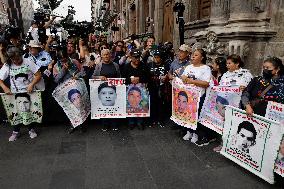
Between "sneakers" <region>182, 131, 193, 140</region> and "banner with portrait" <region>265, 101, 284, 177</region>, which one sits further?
"sneakers" <region>182, 131, 193, 140</region>

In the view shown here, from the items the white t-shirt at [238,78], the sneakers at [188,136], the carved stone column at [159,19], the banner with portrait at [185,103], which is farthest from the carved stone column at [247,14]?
the carved stone column at [159,19]

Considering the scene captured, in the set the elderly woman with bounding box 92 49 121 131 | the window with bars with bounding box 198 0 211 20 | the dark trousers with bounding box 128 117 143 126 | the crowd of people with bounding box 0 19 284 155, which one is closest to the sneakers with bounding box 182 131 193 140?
the crowd of people with bounding box 0 19 284 155

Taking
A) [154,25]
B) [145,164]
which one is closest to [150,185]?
[145,164]

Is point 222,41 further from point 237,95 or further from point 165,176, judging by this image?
point 165,176

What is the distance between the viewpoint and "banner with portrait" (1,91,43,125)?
5.01m

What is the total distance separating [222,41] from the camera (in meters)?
6.59

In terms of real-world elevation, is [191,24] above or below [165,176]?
above

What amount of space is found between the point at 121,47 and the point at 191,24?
A: 279 cm

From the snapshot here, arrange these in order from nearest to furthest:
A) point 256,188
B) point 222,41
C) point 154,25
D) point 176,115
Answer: point 256,188, point 176,115, point 222,41, point 154,25

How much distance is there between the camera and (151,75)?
5672mm

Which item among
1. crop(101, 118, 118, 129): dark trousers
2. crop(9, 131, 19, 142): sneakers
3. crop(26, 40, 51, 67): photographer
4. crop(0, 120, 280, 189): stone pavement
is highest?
crop(26, 40, 51, 67): photographer

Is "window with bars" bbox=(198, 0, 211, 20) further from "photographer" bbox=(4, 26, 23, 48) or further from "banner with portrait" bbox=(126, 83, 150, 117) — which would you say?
"photographer" bbox=(4, 26, 23, 48)

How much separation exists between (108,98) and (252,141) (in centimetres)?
298

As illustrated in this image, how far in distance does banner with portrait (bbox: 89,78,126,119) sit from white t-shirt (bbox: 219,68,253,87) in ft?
6.79
